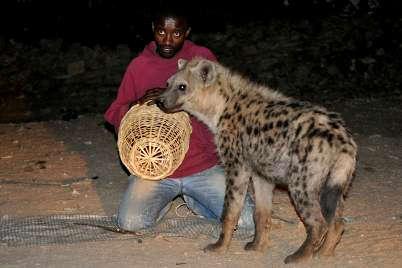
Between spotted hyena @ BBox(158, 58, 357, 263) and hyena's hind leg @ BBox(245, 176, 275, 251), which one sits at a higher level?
spotted hyena @ BBox(158, 58, 357, 263)

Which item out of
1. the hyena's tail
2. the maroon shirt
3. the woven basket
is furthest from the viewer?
the maroon shirt

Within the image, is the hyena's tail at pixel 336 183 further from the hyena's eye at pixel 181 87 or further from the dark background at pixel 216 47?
the dark background at pixel 216 47

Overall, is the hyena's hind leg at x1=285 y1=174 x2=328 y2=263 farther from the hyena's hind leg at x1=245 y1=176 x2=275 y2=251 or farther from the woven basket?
the woven basket

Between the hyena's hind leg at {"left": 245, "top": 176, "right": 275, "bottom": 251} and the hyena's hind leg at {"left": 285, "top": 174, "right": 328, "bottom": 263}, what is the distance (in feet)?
1.08

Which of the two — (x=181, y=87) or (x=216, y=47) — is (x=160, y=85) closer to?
(x=181, y=87)

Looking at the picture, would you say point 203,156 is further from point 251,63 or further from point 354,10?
point 354,10

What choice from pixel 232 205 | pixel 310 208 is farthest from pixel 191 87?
pixel 310 208

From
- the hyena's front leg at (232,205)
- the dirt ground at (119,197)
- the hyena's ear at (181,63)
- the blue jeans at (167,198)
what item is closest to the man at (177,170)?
the blue jeans at (167,198)

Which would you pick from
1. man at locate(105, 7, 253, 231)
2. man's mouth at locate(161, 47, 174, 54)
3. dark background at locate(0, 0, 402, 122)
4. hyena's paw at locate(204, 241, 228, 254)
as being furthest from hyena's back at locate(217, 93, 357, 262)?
dark background at locate(0, 0, 402, 122)

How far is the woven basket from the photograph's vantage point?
3.29 metres

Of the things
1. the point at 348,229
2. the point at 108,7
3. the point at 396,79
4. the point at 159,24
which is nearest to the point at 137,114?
the point at 159,24

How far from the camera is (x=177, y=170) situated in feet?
11.9

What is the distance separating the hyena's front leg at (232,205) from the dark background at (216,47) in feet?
11.9

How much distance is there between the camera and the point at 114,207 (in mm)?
3871
